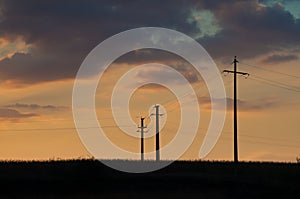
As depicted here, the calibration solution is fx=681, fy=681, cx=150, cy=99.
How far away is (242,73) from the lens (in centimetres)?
7519

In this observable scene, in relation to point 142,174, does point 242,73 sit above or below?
above

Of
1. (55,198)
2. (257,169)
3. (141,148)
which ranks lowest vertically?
(55,198)

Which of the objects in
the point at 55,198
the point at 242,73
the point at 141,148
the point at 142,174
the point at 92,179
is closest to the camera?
the point at 55,198

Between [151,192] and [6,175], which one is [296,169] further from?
[6,175]

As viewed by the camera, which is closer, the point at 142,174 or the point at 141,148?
the point at 142,174

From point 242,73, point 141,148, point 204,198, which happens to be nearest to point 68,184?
point 204,198

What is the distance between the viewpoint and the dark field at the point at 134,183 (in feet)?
169

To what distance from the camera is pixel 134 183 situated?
182 feet

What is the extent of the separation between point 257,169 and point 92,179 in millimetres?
19745

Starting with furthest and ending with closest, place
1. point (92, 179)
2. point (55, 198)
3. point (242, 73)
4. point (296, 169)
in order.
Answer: point (242, 73), point (296, 169), point (92, 179), point (55, 198)

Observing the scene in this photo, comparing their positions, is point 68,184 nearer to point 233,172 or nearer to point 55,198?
point 55,198

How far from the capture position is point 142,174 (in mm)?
59406

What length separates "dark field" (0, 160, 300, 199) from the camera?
169ft

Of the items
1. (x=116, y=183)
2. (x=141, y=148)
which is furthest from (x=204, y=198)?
(x=141, y=148)
